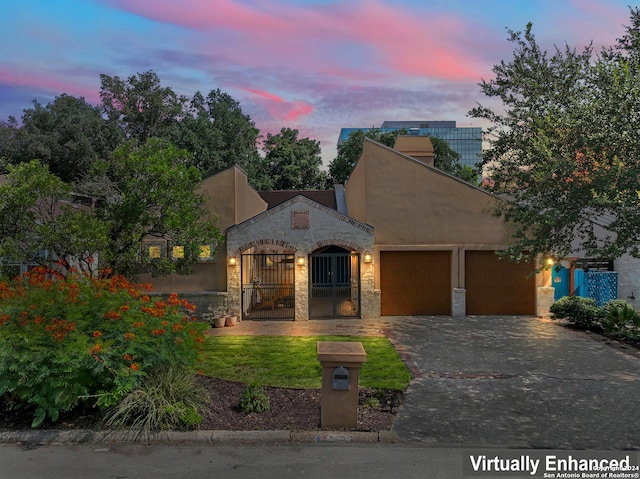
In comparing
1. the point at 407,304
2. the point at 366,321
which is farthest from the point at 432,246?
the point at 366,321

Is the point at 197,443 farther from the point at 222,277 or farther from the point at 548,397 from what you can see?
the point at 222,277

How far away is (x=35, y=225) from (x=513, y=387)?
11.2 metres

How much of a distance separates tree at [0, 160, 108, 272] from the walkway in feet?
17.5

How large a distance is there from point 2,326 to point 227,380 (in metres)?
3.88

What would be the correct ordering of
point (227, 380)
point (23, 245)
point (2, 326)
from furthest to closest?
1. point (23, 245)
2. point (227, 380)
3. point (2, 326)

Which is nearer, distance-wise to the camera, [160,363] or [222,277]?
[160,363]

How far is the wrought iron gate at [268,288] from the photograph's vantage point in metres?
17.7

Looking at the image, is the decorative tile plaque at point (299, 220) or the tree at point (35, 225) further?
the decorative tile plaque at point (299, 220)

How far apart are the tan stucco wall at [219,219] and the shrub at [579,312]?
38.3 feet

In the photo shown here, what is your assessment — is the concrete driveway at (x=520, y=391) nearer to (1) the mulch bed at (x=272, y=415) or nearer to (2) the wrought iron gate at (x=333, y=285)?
(1) the mulch bed at (x=272, y=415)

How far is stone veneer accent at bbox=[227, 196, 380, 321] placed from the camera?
1714 cm

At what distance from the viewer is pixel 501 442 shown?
6438 millimetres

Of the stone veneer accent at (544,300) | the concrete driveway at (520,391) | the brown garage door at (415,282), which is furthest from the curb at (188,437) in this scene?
the stone veneer accent at (544,300)

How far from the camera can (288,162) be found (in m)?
37.6
